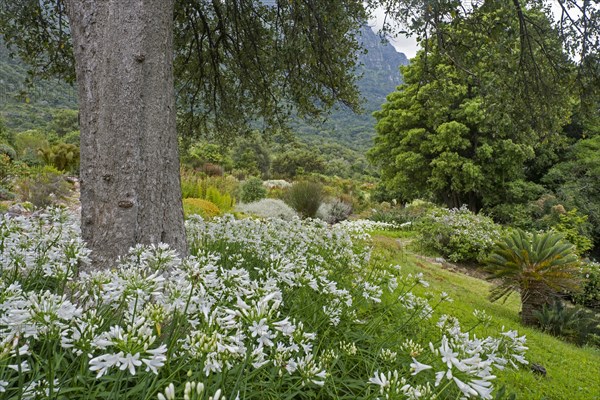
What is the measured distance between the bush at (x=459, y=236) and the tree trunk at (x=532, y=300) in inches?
175

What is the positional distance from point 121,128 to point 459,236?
1019 centimetres

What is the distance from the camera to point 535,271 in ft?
17.3

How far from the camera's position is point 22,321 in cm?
94

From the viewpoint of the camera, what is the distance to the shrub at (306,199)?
13814 millimetres

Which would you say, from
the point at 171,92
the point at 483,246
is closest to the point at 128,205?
the point at 171,92

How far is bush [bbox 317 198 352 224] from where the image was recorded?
547 inches

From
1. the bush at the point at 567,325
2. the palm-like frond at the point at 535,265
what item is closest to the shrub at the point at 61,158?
the palm-like frond at the point at 535,265

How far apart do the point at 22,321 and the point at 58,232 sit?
4.69ft

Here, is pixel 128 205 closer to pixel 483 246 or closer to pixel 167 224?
pixel 167 224

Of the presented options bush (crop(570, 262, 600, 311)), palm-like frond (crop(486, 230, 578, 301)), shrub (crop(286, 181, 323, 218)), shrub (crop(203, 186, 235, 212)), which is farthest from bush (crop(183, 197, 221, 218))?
bush (crop(570, 262, 600, 311))

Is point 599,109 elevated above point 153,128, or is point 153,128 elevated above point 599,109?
point 599,109

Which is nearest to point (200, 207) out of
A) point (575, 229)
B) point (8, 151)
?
point (8, 151)

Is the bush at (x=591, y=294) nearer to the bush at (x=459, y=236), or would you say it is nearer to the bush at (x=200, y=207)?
the bush at (x=459, y=236)

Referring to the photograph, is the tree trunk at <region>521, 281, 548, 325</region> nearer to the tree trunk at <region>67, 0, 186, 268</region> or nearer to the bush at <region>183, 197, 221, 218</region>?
the tree trunk at <region>67, 0, 186, 268</region>
